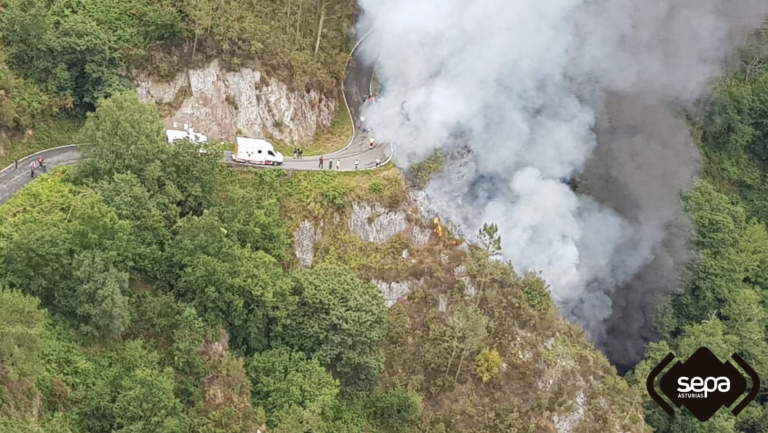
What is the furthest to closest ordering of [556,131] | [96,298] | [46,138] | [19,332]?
[556,131], [46,138], [96,298], [19,332]

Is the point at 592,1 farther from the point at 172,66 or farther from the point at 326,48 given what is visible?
the point at 172,66

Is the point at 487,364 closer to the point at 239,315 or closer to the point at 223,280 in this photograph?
the point at 239,315

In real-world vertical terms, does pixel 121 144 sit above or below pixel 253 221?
above

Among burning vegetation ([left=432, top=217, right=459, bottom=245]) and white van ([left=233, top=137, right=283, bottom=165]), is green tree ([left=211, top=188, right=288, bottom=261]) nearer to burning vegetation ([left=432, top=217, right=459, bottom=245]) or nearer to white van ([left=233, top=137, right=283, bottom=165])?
white van ([left=233, top=137, right=283, bottom=165])

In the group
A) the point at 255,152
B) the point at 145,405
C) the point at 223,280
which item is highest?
the point at 255,152

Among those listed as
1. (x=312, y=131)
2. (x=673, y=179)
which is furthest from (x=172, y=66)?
(x=673, y=179)

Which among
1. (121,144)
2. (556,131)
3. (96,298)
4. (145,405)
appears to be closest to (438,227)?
(556,131)

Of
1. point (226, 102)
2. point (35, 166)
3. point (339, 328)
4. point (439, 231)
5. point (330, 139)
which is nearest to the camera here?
point (339, 328)

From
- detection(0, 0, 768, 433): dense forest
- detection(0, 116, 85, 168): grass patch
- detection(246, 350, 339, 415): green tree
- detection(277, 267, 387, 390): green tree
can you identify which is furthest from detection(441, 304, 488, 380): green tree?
detection(0, 116, 85, 168): grass patch
